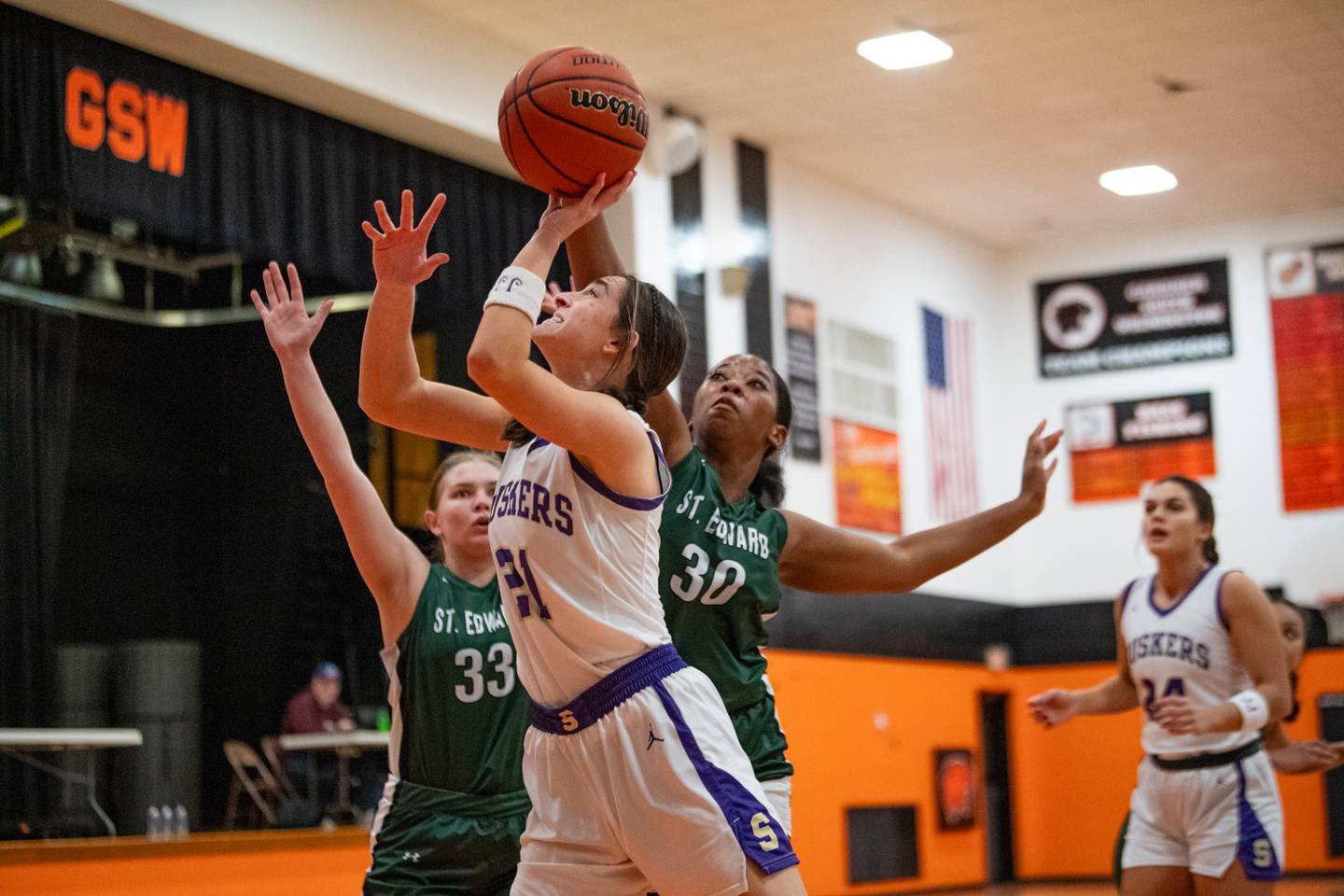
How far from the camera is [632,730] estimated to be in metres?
2.94

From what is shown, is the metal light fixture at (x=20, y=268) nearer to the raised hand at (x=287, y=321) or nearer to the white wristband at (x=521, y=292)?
the raised hand at (x=287, y=321)

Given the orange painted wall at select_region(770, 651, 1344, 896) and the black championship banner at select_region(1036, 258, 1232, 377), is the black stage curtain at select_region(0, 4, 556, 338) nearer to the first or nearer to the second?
the orange painted wall at select_region(770, 651, 1344, 896)

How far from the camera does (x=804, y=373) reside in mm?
12172

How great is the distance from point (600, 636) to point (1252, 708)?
2.96 m

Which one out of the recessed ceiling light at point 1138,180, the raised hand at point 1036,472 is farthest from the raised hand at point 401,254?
the recessed ceiling light at point 1138,180

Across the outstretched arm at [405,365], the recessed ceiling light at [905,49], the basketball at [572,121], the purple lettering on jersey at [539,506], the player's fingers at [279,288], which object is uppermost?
the recessed ceiling light at [905,49]

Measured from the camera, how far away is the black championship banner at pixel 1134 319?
14.2 meters

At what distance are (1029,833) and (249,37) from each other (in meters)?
9.59

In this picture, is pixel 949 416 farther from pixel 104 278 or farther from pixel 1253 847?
pixel 1253 847

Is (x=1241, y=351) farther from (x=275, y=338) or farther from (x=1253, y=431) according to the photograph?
(x=275, y=338)

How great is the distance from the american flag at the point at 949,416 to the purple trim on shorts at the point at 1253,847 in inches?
329

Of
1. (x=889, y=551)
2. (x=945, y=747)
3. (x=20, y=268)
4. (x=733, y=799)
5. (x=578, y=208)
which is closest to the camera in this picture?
(x=733, y=799)

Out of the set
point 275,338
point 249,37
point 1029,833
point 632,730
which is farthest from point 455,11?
point 1029,833

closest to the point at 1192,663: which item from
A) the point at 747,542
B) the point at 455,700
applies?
the point at 747,542
